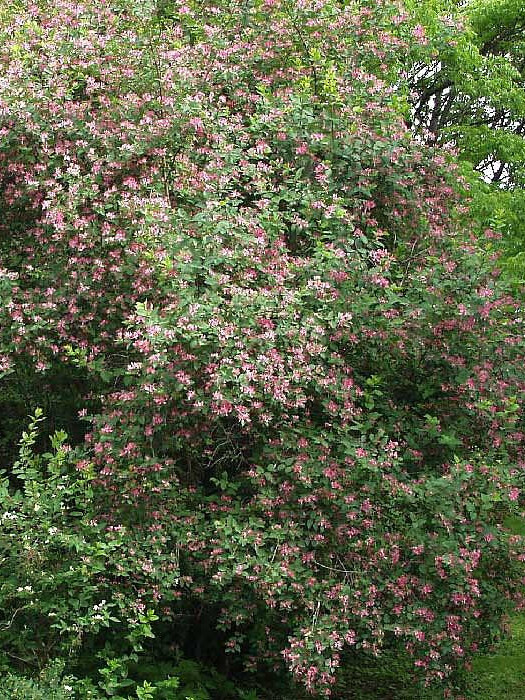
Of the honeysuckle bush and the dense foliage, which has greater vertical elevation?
the dense foliage

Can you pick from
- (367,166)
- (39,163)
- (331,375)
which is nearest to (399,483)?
(331,375)

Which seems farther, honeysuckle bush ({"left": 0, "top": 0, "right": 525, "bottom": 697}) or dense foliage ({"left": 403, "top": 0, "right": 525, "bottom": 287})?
dense foliage ({"left": 403, "top": 0, "right": 525, "bottom": 287})

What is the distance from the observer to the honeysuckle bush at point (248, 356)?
4730mm

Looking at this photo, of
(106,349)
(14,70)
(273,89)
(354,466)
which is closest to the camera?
(354,466)

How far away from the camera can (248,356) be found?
454cm

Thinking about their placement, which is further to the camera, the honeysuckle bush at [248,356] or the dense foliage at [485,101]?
the dense foliage at [485,101]

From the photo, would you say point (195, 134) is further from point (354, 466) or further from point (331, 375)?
point (354, 466)

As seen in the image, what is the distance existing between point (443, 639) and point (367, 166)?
2948 mm

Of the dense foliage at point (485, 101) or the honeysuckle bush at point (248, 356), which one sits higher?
the dense foliage at point (485, 101)

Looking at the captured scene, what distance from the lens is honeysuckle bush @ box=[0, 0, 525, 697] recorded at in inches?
186

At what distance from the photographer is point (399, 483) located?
5078 millimetres

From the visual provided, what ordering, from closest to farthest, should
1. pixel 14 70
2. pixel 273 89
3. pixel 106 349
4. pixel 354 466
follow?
pixel 354 466 → pixel 106 349 → pixel 14 70 → pixel 273 89

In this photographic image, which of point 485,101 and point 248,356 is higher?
point 485,101

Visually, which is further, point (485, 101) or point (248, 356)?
point (485, 101)
